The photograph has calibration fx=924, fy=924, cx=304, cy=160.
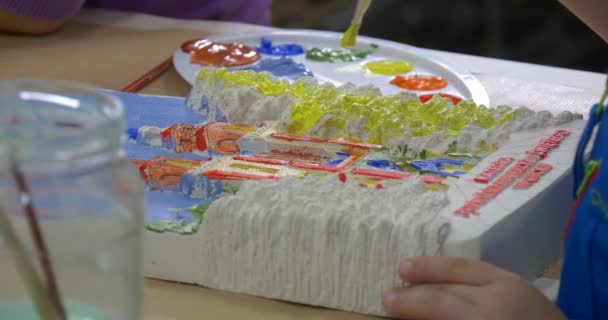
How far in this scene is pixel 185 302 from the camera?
0.60 metres

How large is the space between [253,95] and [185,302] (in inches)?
9.7

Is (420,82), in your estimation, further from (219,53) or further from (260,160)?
(260,160)

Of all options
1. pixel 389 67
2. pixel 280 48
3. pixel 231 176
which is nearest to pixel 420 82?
pixel 389 67

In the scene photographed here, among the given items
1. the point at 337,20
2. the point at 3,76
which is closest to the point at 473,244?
the point at 3,76

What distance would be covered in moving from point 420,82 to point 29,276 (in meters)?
0.67

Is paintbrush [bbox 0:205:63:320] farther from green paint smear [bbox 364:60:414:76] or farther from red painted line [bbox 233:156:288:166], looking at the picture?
green paint smear [bbox 364:60:414:76]

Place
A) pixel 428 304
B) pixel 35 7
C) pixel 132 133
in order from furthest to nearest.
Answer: pixel 35 7, pixel 132 133, pixel 428 304

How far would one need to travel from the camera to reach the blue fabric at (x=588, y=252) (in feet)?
1.96

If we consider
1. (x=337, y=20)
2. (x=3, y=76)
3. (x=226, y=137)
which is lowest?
(x=337, y=20)

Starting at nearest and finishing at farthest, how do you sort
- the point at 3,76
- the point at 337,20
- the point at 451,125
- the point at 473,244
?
the point at 473,244 < the point at 451,125 < the point at 3,76 < the point at 337,20

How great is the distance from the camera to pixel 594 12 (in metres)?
0.75

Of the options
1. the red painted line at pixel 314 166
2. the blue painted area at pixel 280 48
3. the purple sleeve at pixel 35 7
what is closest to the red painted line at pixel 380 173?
the red painted line at pixel 314 166

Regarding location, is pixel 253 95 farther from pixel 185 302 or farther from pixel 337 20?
pixel 337 20

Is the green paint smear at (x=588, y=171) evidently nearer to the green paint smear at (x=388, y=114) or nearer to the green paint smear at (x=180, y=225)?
the green paint smear at (x=388, y=114)
